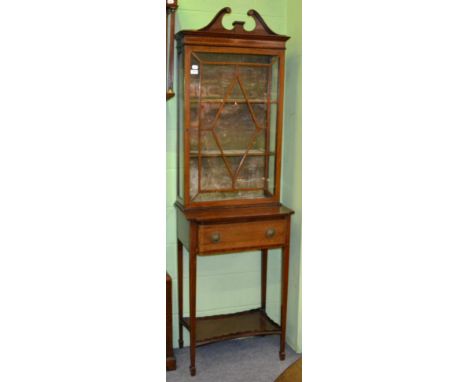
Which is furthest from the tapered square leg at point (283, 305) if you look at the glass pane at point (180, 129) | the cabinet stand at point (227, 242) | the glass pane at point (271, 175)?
the glass pane at point (180, 129)

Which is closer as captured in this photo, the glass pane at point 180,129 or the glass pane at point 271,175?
the glass pane at point 180,129

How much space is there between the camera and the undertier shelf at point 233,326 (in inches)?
106

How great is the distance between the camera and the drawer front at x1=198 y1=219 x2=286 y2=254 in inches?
97.3

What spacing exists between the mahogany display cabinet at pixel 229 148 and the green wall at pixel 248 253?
0.25 feet

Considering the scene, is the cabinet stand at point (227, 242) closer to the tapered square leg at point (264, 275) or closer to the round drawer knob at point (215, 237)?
the round drawer knob at point (215, 237)

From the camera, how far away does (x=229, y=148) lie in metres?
2.68

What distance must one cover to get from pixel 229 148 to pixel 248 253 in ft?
2.17

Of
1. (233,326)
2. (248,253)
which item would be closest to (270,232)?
(248,253)
